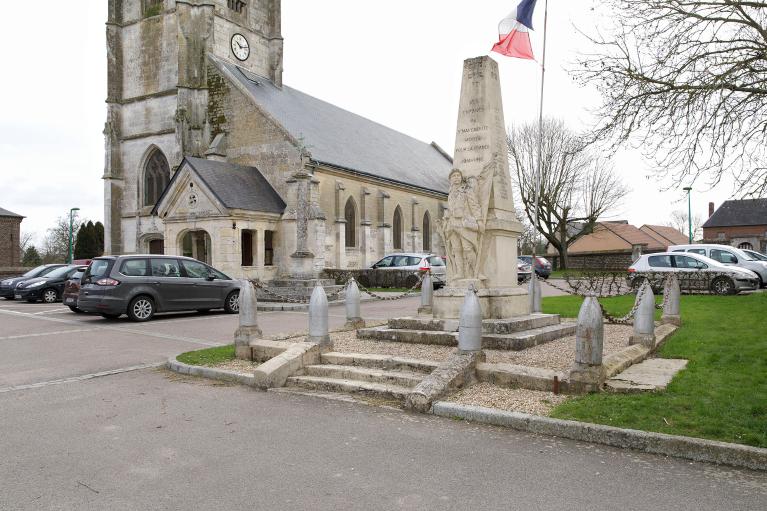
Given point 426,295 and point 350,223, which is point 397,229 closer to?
point 350,223

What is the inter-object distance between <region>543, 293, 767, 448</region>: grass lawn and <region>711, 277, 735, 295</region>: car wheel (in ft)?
32.4

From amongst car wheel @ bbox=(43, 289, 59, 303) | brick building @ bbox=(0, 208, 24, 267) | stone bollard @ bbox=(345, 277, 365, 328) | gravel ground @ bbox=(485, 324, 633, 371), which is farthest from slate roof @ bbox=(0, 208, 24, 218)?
gravel ground @ bbox=(485, 324, 633, 371)

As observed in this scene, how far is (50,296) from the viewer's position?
22.0 metres

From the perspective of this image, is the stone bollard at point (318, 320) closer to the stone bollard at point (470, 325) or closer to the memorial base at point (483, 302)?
the memorial base at point (483, 302)

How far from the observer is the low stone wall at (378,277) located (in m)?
24.2

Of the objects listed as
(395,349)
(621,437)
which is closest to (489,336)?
(395,349)

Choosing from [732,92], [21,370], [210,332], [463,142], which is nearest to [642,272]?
[732,92]

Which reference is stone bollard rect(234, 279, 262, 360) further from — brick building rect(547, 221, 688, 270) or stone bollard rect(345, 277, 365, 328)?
brick building rect(547, 221, 688, 270)

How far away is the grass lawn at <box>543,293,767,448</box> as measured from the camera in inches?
192

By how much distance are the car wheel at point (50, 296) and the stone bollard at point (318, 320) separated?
18082 millimetres

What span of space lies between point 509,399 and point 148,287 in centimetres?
1141

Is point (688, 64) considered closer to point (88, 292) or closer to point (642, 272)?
point (642, 272)

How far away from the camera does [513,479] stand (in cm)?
414

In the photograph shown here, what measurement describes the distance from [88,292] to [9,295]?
12827 mm
